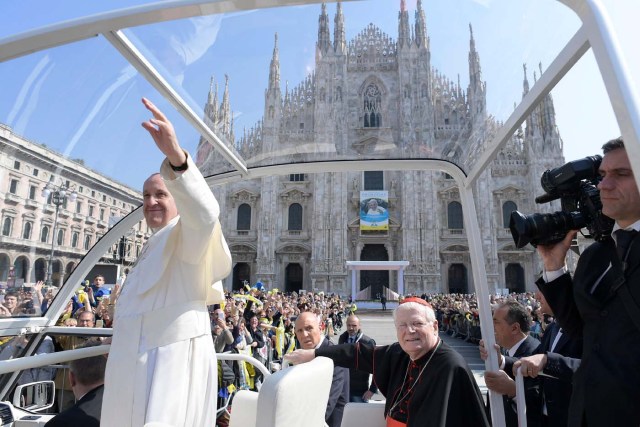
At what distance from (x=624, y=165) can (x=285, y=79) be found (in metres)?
1.94

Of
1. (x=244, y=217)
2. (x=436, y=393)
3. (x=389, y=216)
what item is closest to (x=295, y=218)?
(x=244, y=217)

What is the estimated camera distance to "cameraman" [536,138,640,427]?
3.95 feet

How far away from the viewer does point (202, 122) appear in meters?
2.46

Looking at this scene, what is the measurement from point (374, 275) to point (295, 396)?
2626 centimetres

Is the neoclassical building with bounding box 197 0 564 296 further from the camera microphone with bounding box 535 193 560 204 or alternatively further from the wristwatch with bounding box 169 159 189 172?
the wristwatch with bounding box 169 159 189 172

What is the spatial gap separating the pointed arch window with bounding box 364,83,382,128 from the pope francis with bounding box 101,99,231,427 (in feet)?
85.2

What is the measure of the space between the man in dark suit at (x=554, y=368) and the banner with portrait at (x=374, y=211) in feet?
78.7

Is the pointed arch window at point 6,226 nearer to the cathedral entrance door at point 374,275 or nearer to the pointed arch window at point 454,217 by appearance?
the cathedral entrance door at point 374,275

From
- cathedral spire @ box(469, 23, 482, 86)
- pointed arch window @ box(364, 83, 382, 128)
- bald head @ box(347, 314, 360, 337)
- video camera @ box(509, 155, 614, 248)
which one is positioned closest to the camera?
video camera @ box(509, 155, 614, 248)

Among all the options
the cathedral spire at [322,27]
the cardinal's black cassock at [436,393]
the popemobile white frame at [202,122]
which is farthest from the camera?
the cathedral spire at [322,27]

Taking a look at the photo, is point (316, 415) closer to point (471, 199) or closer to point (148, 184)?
point (148, 184)

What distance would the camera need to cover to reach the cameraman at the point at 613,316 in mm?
1205

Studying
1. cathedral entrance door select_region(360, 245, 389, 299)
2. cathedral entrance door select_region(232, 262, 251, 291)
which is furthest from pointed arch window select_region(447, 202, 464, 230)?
cathedral entrance door select_region(232, 262, 251, 291)

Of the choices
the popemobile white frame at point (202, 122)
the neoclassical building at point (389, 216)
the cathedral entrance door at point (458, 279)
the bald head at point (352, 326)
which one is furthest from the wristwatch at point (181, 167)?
the cathedral entrance door at point (458, 279)
